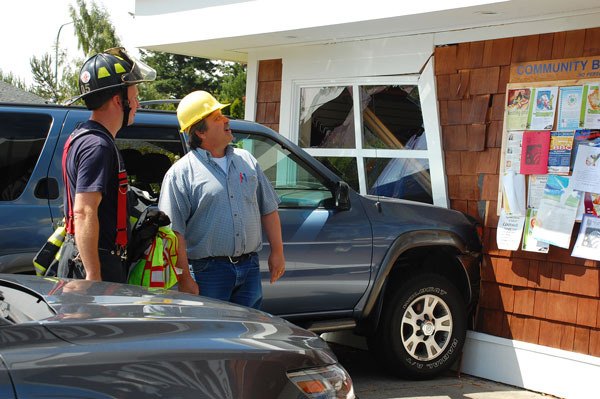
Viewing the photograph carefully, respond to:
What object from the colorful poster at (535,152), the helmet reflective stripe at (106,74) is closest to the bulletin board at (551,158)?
the colorful poster at (535,152)

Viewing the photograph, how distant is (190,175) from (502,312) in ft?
11.2

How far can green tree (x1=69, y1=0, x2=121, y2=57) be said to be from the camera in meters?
54.1

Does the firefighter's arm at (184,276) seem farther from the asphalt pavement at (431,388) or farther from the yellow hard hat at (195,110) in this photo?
the asphalt pavement at (431,388)

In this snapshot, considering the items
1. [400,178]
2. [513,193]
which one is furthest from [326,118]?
[513,193]

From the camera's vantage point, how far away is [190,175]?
4.90 m

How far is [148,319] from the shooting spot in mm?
2670

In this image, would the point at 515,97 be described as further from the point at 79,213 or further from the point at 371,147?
the point at 79,213

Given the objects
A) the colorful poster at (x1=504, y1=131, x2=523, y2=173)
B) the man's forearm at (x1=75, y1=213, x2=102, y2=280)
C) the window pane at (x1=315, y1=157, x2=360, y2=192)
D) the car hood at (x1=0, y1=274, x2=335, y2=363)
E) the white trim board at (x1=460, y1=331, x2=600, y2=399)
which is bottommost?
the white trim board at (x1=460, y1=331, x2=600, y2=399)

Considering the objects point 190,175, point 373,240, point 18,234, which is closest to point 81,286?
point 190,175

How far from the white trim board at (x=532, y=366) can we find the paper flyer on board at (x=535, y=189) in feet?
3.67

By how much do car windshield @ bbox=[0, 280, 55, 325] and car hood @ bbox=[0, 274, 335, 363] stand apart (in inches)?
0.8

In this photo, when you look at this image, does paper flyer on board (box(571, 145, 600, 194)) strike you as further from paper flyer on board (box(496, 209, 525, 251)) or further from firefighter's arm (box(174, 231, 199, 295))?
firefighter's arm (box(174, 231, 199, 295))

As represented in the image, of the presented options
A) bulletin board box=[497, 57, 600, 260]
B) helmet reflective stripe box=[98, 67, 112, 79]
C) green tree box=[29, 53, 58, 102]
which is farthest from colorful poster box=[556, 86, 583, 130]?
green tree box=[29, 53, 58, 102]

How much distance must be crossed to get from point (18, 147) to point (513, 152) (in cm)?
373
